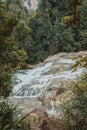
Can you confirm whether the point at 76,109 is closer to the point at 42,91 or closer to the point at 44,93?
the point at 44,93

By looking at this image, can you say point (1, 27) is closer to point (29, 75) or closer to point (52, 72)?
point (52, 72)

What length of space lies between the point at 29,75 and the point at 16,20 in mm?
16030

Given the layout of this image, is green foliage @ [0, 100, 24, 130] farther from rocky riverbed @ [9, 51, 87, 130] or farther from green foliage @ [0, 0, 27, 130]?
rocky riverbed @ [9, 51, 87, 130]

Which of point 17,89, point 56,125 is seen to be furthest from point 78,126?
point 17,89

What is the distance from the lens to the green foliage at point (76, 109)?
9359 mm

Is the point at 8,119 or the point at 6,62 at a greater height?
the point at 6,62

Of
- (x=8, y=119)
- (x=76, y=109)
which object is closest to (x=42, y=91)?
(x=76, y=109)

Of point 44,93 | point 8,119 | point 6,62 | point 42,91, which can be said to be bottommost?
point 42,91

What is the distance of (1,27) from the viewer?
8.45m

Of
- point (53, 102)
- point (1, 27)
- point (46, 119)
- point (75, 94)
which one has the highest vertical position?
point (1, 27)

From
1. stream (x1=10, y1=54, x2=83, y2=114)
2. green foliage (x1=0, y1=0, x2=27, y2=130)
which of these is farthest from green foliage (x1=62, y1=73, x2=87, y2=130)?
stream (x1=10, y1=54, x2=83, y2=114)

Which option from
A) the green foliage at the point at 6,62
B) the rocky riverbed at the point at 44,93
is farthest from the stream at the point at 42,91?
the green foliage at the point at 6,62

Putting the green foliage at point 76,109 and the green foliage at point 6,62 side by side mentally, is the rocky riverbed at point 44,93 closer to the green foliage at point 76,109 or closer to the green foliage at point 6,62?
the green foliage at point 76,109

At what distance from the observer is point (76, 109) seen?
945 centimetres
